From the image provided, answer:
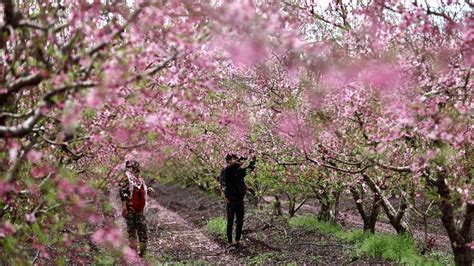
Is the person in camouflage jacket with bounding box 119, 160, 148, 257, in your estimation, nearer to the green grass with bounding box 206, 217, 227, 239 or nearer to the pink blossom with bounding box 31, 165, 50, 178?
the green grass with bounding box 206, 217, 227, 239

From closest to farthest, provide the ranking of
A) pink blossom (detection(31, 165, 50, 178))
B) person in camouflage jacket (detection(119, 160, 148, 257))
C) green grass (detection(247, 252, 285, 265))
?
1. pink blossom (detection(31, 165, 50, 178))
2. person in camouflage jacket (detection(119, 160, 148, 257))
3. green grass (detection(247, 252, 285, 265))

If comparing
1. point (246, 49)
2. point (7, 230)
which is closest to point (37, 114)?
point (7, 230)

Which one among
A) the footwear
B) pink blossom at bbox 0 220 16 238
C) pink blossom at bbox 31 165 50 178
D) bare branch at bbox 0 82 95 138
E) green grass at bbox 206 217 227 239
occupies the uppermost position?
bare branch at bbox 0 82 95 138

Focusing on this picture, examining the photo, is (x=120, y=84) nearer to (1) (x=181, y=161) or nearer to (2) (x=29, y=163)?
(2) (x=29, y=163)

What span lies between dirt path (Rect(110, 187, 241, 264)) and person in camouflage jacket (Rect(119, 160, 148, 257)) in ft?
1.54

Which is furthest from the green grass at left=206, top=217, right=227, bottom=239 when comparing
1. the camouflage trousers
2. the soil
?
the camouflage trousers

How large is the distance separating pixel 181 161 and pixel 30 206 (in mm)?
14401

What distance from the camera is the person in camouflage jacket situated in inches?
395

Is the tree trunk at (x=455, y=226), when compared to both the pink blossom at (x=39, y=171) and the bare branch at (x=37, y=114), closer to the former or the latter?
the pink blossom at (x=39, y=171)

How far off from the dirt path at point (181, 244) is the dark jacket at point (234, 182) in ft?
3.87

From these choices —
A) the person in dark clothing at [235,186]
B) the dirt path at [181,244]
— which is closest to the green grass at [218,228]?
the dirt path at [181,244]

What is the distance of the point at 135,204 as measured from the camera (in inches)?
409

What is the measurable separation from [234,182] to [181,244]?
94.3 inches

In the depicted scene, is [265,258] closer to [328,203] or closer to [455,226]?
[455,226]
